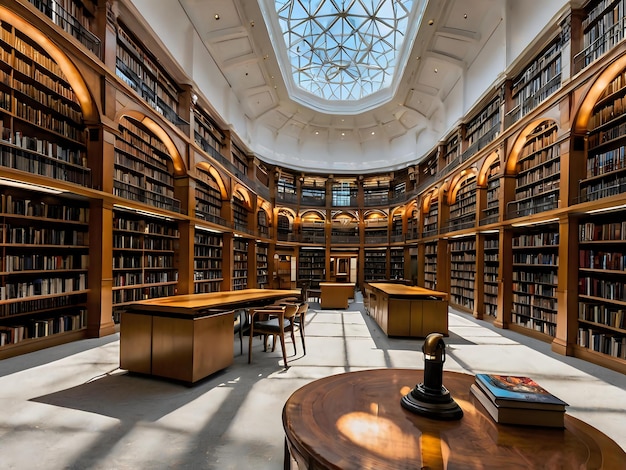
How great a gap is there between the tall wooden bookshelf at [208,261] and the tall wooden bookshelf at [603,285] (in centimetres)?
953

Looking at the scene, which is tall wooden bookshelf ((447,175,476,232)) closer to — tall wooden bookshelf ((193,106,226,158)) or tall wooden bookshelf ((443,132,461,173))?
tall wooden bookshelf ((443,132,461,173))

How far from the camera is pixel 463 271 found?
10.8 metres

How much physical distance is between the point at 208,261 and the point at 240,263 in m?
2.92

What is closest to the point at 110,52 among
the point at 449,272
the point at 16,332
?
the point at 16,332

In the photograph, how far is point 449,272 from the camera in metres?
12.0

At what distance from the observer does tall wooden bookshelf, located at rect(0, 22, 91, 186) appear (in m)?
4.76

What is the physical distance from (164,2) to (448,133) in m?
10.2

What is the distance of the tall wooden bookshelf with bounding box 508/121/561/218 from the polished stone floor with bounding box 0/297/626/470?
10.9 feet

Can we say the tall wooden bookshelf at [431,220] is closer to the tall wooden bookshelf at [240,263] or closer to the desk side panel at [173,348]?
the tall wooden bookshelf at [240,263]

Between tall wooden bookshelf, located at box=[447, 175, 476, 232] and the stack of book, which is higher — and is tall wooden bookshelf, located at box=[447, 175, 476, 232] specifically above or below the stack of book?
above

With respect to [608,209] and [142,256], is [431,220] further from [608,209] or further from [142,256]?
[142,256]

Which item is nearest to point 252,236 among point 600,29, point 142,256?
point 142,256

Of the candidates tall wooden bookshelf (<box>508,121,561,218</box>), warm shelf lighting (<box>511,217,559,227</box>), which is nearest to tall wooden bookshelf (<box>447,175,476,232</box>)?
tall wooden bookshelf (<box>508,121,561,218</box>)

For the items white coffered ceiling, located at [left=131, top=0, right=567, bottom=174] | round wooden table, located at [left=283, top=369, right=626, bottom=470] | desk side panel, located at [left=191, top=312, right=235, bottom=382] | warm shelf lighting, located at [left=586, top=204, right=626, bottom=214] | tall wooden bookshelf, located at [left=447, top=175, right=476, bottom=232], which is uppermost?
white coffered ceiling, located at [left=131, top=0, right=567, bottom=174]
